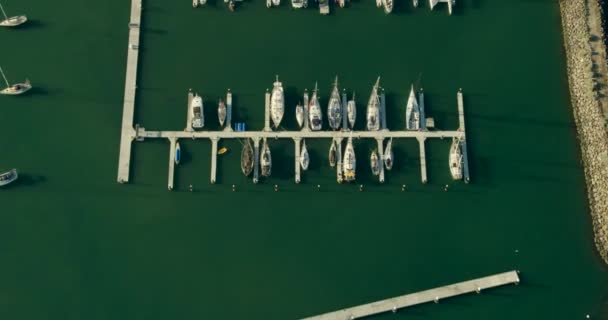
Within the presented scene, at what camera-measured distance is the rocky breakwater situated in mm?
87500

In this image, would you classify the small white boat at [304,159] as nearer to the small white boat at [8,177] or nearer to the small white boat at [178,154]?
the small white boat at [178,154]

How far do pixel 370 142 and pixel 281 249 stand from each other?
55.1 ft

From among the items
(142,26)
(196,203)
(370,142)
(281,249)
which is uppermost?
(142,26)

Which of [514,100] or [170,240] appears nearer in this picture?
[170,240]

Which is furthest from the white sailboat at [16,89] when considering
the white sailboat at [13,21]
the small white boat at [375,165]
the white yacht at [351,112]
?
the small white boat at [375,165]

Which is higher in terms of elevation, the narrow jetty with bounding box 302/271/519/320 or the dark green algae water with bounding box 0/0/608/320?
the dark green algae water with bounding box 0/0/608/320

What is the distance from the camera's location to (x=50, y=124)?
289ft

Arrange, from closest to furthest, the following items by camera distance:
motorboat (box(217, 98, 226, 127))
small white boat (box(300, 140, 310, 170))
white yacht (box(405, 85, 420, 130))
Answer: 1. small white boat (box(300, 140, 310, 170))
2. motorboat (box(217, 98, 226, 127))
3. white yacht (box(405, 85, 420, 130))

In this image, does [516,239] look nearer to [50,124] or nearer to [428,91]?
[428,91]

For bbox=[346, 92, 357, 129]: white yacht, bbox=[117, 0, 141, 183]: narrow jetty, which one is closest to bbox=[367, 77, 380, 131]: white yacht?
bbox=[346, 92, 357, 129]: white yacht

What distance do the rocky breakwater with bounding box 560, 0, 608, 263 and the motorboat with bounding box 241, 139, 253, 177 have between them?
131 feet

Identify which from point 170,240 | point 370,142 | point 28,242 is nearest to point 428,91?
point 370,142

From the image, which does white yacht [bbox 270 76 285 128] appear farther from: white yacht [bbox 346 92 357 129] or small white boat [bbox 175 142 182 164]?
small white boat [bbox 175 142 182 164]

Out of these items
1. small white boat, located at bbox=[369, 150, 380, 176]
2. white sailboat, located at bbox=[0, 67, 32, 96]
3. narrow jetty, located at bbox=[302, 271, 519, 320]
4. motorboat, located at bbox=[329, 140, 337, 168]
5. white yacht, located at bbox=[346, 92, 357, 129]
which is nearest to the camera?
narrow jetty, located at bbox=[302, 271, 519, 320]
